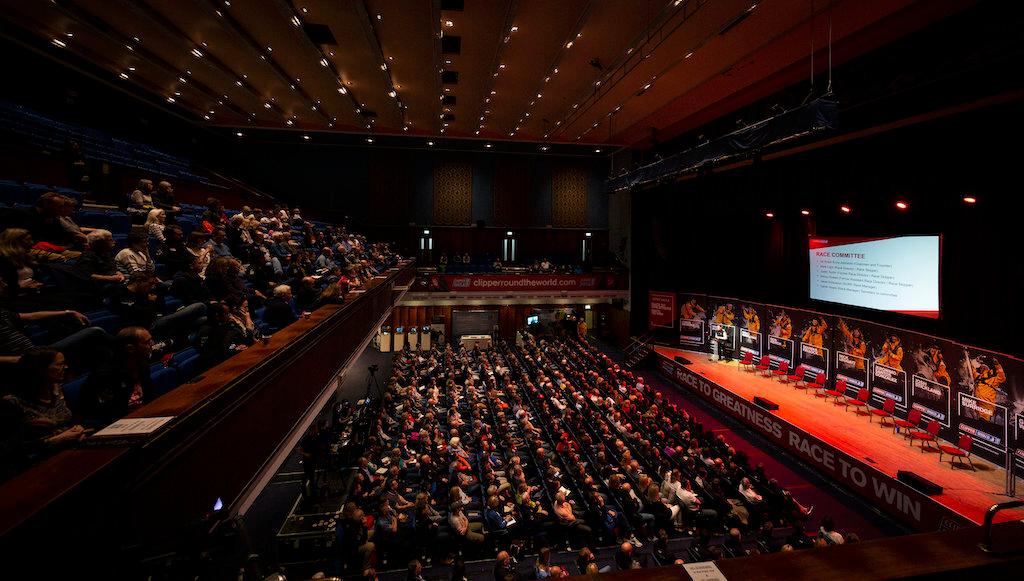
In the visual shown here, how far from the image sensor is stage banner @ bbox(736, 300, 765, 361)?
13.5 m

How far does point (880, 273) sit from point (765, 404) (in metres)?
3.96

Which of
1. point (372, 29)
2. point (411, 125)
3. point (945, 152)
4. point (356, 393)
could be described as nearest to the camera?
point (945, 152)

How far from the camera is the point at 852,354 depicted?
35.1 ft

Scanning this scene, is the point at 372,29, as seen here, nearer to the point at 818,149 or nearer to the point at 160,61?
the point at 160,61

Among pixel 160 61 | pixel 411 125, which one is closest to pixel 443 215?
pixel 411 125

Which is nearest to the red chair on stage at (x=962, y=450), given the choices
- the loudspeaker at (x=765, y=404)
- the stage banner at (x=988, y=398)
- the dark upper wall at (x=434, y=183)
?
the stage banner at (x=988, y=398)

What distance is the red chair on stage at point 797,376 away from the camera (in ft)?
38.6

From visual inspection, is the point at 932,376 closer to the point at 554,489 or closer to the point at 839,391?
the point at 839,391

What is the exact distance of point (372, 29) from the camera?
891 cm

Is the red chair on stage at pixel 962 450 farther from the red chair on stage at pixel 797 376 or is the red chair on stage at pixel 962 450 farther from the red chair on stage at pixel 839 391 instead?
the red chair on stage at pixel 797 376

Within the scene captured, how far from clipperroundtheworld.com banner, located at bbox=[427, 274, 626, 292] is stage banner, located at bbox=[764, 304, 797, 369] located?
622 cm

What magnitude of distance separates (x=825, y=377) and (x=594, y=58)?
32.4 feet

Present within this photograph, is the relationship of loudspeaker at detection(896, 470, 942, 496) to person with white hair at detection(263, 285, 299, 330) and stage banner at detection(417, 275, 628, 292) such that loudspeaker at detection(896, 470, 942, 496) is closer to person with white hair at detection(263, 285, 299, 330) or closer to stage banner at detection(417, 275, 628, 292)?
person with white hair at detection(263, 285, 299, 330)

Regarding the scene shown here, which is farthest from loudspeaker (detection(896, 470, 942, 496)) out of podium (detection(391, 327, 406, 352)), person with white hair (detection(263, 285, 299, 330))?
podium (detection(391, 327, 406, 352))
